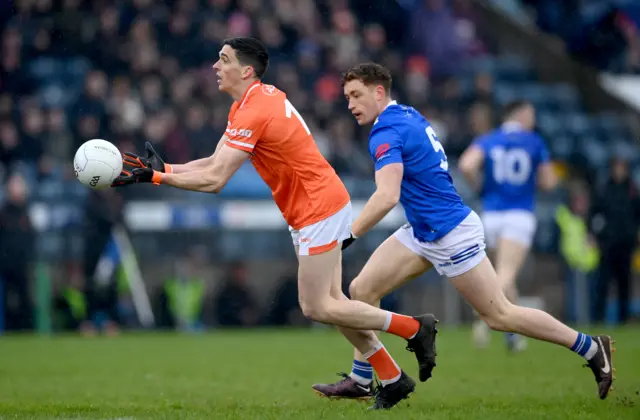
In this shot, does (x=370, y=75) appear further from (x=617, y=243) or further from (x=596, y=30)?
(x=596, y=30)

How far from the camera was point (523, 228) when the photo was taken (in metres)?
12.3

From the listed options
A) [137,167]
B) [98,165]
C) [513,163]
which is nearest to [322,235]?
[137,167]

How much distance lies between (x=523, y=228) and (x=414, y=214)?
4712 millimetres

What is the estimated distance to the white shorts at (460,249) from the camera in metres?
7.75

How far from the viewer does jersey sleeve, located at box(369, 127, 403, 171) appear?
758 cm

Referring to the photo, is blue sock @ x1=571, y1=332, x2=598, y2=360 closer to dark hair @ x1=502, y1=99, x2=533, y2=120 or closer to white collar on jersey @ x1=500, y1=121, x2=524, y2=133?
white collar on jersey @ x1=500, y1=121, x2=524, y2=133

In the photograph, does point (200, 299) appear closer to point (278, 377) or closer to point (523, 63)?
point (278, 377)

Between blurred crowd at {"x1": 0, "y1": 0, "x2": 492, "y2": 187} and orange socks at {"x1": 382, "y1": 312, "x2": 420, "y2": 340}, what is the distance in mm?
10242

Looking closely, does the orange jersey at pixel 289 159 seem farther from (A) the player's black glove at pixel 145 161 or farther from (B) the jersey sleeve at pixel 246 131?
(A) the player's black glove at pixel 145 161

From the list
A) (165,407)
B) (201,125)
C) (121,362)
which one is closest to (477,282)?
(165,407)

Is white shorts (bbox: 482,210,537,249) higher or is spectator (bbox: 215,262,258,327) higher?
white shorts (bbox: 482,210,537,249)

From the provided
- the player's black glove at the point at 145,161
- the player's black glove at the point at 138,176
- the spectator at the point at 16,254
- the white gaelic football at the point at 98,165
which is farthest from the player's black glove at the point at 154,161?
the spectator at the point at 16,254

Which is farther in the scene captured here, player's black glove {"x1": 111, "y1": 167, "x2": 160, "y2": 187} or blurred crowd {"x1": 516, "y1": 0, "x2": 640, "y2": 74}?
blurred crowd {"x1": 516, "y1": 0, "x2": 640, "y2": 74}

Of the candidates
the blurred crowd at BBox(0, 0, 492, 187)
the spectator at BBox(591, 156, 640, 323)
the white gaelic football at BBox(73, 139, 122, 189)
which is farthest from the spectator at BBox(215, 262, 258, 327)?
the white gaelic football at BBox(73, 139, 122, 189)
